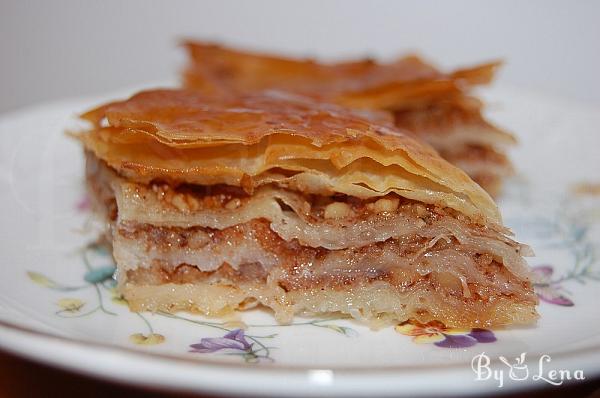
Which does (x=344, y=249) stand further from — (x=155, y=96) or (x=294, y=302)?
(x=155, y=96)

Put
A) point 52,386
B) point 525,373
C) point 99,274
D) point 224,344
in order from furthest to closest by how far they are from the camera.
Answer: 1. point 99,274
2. point 224,344
3. point 52,386
4. point 525,373

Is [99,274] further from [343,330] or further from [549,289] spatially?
[549,289]

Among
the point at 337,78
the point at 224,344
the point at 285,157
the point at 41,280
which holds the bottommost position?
the point at 224,344

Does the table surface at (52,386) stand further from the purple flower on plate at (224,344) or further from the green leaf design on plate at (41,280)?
the green leaf design on plate at (41,280)

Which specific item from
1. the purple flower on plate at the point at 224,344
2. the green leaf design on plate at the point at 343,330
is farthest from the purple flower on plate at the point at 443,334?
the purple flower on plate at the point at 224,344

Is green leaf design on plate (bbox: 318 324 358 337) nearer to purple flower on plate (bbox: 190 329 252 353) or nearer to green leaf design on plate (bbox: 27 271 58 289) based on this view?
purple flower on plate (bbox: 190 329 252 353)

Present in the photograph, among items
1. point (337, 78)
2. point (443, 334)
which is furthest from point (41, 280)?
point (337, 78)

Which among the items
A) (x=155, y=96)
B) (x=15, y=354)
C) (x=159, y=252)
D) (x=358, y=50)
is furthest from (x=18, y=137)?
(x=358, y=50)
